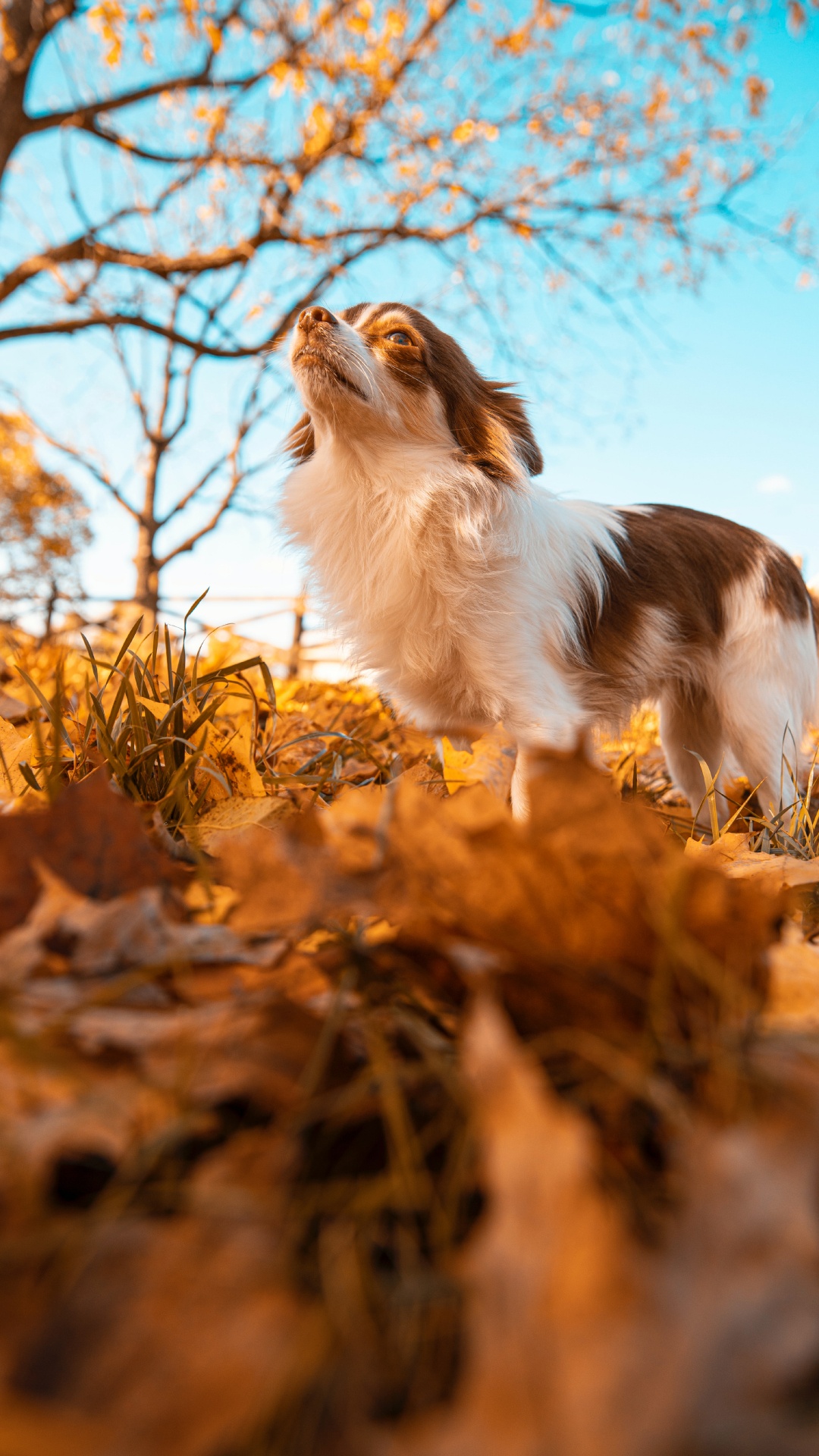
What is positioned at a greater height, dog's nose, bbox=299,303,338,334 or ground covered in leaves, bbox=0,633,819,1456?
dog's nose, bbox=299,303,338,334

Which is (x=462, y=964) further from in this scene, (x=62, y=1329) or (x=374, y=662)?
(x=374, y=662)

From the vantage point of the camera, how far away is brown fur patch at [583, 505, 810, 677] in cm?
328

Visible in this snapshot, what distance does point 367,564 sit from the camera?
312 centimetres

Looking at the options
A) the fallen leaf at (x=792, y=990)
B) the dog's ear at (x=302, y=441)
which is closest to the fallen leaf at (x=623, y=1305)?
the fallen leaf at (x=792, y=990)

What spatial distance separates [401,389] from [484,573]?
2.40 feet

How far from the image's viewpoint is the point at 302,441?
3.61 meters

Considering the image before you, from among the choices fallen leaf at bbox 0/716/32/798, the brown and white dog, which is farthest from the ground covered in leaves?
the brown and white dog

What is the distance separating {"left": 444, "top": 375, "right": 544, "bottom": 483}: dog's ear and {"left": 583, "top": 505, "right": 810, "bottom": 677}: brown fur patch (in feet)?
1.81

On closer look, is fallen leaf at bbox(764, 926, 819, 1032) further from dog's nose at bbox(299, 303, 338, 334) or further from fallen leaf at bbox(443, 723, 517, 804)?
dog's nose at bbox(299, 303, 338, 334)

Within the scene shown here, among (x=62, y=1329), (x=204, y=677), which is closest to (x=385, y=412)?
(x=204, y=677)

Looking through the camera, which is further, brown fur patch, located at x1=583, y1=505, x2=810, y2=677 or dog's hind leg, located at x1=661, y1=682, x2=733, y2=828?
dog's hind leg, located at x1=661, y1=682, x2=733, y2=828

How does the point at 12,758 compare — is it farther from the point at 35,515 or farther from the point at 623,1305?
the point at 35,515

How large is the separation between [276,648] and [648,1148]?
2748mm

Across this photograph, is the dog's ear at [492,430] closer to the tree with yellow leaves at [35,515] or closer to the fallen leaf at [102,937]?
the fallen leaf at [102,937]
